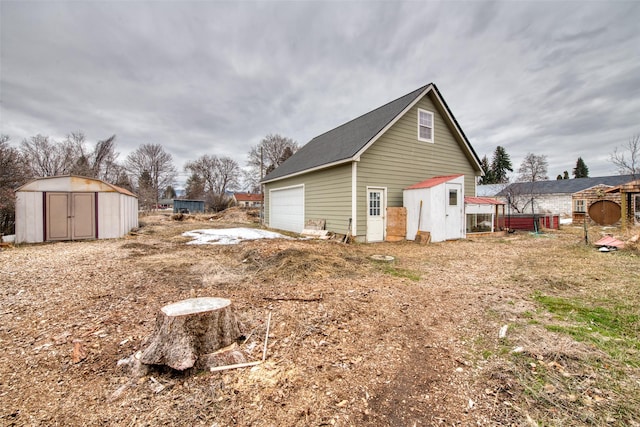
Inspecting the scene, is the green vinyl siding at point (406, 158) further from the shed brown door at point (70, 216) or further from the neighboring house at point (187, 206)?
the neighboring house at point (187, 206)

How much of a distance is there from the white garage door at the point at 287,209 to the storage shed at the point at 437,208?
17.0ft

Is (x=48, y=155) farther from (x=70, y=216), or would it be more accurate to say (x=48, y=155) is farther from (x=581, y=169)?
(x=581, y=169)

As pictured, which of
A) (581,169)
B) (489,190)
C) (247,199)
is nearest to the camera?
(489,190)

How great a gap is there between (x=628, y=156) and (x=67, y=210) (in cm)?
2695

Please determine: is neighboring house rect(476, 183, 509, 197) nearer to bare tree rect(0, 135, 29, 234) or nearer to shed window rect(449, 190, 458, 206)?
shed window rect(449, 190, 458, 206)

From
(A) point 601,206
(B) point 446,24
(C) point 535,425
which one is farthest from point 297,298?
(A) point 601,206

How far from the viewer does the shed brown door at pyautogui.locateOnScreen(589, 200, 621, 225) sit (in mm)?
15367

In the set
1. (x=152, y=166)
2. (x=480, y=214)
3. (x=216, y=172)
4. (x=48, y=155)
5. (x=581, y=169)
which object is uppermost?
(x=581, y=169)

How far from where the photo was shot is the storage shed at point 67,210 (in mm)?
9312

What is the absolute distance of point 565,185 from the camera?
24906 mm

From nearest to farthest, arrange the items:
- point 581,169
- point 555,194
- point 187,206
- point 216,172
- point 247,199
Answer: point 555,194, point 187,206, point 216,172, point 581,169, point 247,199

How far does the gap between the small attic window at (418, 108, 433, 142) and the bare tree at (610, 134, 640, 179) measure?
11.6m

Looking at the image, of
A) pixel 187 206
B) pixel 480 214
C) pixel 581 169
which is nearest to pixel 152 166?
pixel 187 206

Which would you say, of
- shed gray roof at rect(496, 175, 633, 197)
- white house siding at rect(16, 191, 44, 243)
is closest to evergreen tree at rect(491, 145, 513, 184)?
shed gray roof at rect(496, 175, 633, 197)
